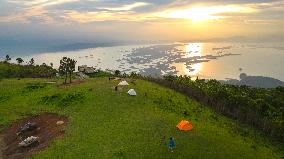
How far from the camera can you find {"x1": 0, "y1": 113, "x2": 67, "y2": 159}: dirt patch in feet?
157

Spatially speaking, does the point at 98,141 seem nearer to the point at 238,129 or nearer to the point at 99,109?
the point at 99,109

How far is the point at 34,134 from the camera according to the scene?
5450 cm

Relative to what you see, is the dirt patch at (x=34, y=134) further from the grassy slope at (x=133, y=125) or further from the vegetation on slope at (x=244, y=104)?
the vegetation on slope at (x=244, y=104)

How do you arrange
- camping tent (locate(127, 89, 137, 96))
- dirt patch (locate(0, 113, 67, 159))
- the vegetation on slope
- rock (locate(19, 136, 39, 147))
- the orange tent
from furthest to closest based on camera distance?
1. the vegetation on slope
2. camping tent (locate(127, 89, 137, 96))
3. the orange tent
4. rock (locate(19, 136, 39, 147))
5. dirt patch (locate(0, 113, 67, 159))

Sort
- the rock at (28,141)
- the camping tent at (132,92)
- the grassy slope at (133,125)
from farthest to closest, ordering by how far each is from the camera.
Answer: the camping tent at (132,92) < the rock at (28,141) < the grassy slope at (133,125)

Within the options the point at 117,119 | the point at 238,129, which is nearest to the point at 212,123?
the point at 238,129

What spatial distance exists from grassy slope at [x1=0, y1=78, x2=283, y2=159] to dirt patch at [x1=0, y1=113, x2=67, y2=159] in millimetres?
1974

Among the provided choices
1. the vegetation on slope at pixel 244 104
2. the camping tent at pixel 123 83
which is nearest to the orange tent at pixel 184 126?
the camping tent at pixel 123 83

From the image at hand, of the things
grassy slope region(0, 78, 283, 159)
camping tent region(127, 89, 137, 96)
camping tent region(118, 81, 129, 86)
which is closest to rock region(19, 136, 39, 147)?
grassy slope region(0, 78, 283, 159)

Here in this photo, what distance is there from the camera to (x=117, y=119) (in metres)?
56.5

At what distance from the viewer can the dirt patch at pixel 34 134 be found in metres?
47.9

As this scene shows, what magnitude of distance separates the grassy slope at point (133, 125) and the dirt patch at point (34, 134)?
197cm

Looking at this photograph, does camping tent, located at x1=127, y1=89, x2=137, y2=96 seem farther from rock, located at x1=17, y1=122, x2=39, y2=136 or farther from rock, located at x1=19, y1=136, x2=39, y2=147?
rock, located at x1=19, y1=136, x2=39, y2=147

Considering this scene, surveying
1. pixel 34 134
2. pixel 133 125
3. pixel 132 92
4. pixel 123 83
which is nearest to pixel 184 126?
pixel 133 125
